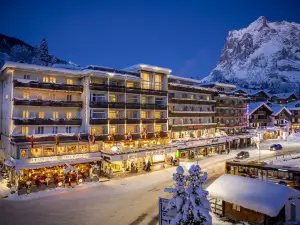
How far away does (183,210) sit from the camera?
45.3 feet

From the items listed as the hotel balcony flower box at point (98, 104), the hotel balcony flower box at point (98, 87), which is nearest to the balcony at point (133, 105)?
the hotel balcony flower box at point (98, 104)

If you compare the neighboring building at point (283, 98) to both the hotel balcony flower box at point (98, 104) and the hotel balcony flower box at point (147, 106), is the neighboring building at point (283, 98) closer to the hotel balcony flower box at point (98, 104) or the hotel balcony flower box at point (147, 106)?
the hotel balcony flower box at point (147, 106)

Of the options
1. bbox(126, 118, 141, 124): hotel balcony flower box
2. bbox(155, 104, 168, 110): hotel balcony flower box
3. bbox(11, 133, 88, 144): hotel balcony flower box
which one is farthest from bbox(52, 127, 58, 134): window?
bbox(155, 104, 168, 110): hotel balcony flower box

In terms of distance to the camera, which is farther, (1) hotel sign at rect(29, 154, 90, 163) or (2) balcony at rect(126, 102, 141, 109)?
(2) balcony at rect(126, 102, 141, 109)

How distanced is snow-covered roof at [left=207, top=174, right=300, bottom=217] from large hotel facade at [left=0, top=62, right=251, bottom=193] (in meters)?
19.4

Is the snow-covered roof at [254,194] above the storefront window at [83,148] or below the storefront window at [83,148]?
A: below

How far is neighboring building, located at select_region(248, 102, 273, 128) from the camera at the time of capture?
87.4 metres

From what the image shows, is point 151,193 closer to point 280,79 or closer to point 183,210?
point 183,210

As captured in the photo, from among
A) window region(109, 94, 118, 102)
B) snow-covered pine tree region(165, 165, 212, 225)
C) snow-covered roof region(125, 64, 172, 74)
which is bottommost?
snow-covered pine tree region(165, 165, 212, 225)

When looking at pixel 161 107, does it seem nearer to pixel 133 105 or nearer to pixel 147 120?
pixel 147 120

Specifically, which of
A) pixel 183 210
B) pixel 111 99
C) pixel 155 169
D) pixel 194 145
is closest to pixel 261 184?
pixel 183 210

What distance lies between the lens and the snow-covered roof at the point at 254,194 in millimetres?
19416

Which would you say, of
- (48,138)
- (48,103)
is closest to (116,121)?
(48,103)

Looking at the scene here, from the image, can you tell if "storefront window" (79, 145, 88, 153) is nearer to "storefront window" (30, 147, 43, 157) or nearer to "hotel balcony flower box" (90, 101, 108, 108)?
"storefront window" (30, 147, 43, 157)
